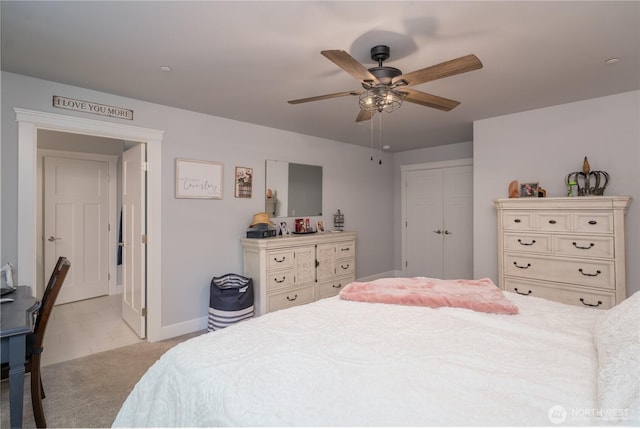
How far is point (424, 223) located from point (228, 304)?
3.61m

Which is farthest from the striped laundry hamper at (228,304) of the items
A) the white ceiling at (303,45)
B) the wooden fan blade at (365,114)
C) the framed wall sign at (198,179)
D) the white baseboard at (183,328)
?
the wooden fan blade at (365,114)

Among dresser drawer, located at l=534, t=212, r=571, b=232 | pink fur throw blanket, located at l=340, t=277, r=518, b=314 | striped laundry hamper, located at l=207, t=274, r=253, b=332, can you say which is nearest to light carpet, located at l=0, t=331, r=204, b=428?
striped laundry hamper, located at l=207, t=274, r=253, b=332

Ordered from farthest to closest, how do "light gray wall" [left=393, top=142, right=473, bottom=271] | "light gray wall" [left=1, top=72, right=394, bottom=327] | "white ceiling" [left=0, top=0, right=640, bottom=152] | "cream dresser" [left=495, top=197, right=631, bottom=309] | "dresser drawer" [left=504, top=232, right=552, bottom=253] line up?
→ "light gray wall" [left=393, top=142, right=473, bottom=271] → "dresser drawer" [left=504, top=232, right=552, bottom=253] → "cream dresser" [left=495, top=197, right=631, bottom=309] → "light gray wall" [left=1, top=72, right=394, bottom=327] → "white ceiling" [left=0, top=0, right=640, bottom=152]

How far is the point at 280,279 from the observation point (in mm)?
3645

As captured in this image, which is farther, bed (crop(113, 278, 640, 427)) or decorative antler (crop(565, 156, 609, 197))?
decorative antler (crop(565, 156, 609, 197))

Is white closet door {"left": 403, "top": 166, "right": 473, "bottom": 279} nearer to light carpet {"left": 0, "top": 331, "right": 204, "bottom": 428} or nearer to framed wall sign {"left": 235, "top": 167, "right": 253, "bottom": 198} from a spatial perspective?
framed wall sign {"left": 235, "top": 167, "right": 253, "bottom": 198}

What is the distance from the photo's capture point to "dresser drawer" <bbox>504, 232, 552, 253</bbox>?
3.04m

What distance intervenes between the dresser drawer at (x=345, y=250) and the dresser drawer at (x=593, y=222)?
8.08 ft

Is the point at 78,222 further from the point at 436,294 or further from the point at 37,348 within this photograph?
the point at 436,294

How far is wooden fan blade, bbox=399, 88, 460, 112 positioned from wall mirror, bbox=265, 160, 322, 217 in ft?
7.60

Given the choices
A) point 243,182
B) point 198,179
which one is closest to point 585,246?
point 243,182

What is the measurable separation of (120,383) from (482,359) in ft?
8.38

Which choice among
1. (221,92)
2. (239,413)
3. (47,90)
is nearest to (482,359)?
(239,413)

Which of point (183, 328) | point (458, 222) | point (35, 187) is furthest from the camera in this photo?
point (458, 222)
